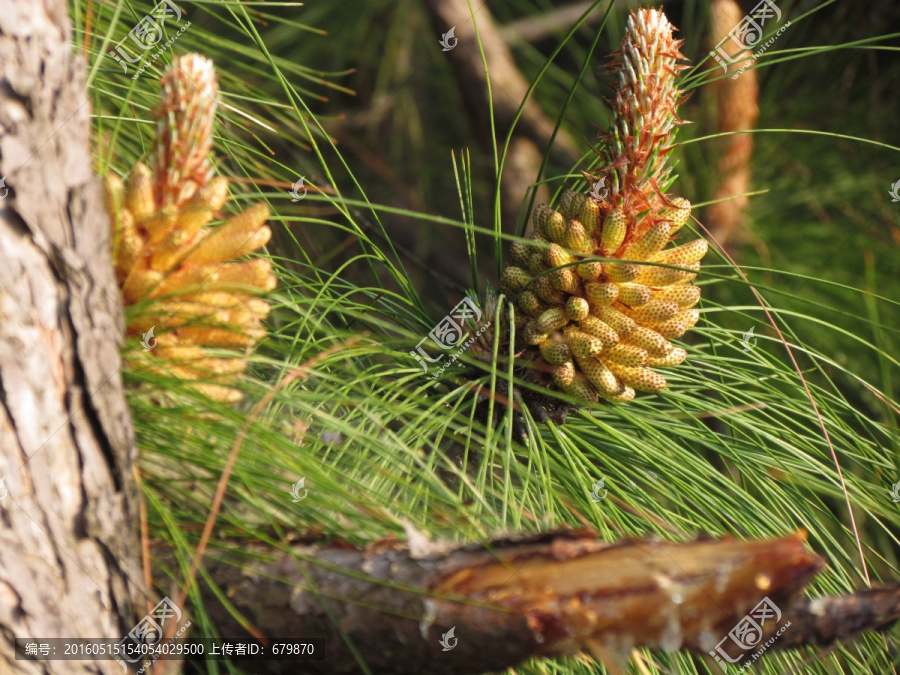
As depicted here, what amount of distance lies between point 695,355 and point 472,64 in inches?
36.4

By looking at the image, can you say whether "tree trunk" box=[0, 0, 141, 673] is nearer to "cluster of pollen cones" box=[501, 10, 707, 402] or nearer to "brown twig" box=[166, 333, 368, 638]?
"brown twig" box=[166, 333, 368, 638]

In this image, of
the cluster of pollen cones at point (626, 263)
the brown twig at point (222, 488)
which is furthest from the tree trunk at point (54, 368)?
the cluster of pollen cones at point (626, 263)

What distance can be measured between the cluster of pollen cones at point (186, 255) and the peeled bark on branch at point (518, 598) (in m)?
0.12

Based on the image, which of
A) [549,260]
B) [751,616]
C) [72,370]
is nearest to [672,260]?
[549,260]

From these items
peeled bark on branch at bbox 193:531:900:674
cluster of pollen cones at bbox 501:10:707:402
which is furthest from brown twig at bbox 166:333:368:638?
cluster of pollen cones at bbox 501:10:707:402

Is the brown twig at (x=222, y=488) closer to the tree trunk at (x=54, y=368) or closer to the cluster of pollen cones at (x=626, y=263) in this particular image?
the tree trunk at (x=54, y=368)

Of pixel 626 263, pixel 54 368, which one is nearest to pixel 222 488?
pixel 54 368

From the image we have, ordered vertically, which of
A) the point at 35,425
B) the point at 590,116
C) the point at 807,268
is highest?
the point at 590,116

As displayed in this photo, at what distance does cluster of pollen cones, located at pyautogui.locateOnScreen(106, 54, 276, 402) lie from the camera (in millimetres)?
426

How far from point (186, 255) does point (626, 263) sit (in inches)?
11.5

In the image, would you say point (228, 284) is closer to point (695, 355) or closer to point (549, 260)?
point (549, 260)

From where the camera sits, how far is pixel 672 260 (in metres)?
0.57

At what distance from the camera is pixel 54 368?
37 centimetres

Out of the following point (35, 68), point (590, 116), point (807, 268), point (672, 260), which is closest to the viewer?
point (35, 68)
